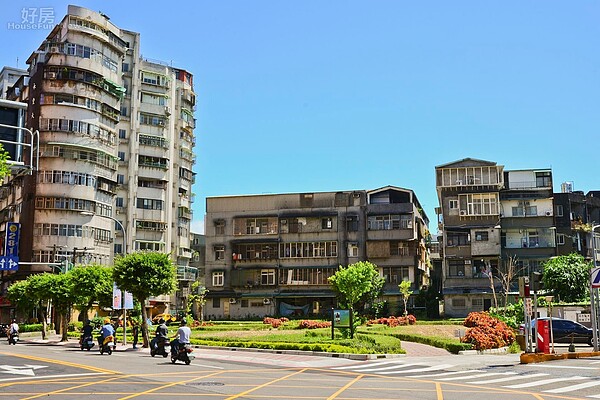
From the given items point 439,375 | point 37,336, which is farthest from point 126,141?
point 439,375

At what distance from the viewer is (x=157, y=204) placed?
75938 mm

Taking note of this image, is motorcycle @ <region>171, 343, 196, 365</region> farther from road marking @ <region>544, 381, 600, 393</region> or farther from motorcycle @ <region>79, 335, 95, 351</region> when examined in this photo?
road marking @ <region>544, 381, 600, 393</region>

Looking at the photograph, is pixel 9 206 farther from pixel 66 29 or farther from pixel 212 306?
pixel 212 306

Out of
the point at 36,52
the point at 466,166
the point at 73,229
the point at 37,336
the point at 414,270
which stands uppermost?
the point at 36,52

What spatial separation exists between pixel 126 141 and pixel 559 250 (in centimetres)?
4762

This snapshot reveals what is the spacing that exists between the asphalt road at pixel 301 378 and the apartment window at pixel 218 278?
44.7m

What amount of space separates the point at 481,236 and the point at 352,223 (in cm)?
1312

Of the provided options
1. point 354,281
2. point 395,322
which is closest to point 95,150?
point 354,281

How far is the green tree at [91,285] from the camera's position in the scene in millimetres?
41406

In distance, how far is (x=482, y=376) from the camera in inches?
772

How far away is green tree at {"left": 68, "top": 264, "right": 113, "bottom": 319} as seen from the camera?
41.4 metres

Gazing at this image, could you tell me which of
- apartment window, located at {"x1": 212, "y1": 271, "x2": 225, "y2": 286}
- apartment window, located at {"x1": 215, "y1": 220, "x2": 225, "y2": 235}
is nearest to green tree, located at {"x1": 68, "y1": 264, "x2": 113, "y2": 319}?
apartment window, located at {"x1": 212, "y1": 271, "x2": 225, "y2": 286}

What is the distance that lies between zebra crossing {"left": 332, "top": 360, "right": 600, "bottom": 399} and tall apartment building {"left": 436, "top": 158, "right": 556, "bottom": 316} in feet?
129

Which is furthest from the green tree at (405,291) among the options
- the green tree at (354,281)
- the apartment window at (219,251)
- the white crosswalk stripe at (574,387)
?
the white crosswalk stripe at (574,387)
